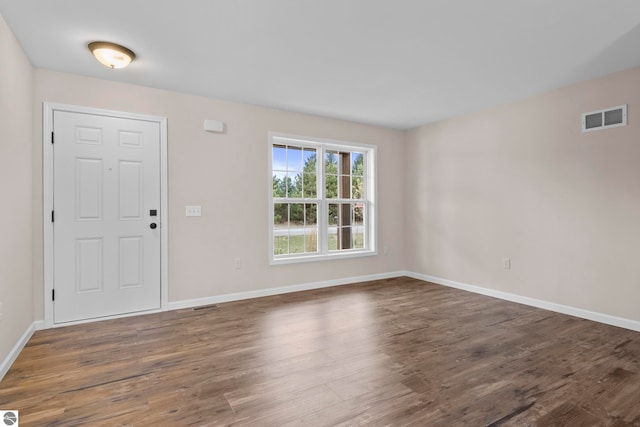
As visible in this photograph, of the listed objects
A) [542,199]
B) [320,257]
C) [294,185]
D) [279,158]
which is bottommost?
[320,257]

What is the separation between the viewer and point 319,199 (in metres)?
4.93

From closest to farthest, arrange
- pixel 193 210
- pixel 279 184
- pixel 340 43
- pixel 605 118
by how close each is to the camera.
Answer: pixel 340 43 < pixel 605 118 < pixel 193 210 < pixel 279 184

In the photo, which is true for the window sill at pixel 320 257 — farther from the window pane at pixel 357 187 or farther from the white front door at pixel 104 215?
the white front door at pixel 104 215

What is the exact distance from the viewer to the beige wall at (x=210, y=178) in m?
3.35

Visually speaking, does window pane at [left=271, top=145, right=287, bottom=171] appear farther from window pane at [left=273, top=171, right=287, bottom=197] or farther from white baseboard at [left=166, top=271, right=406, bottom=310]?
white baseboard at [left=166, top=271, right=406, bottom=310]

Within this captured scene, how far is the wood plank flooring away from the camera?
1.83 metres

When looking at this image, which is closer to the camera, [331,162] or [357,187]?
[331,162]

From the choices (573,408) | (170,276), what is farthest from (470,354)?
(170,276)

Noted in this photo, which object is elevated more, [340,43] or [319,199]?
[340,43]

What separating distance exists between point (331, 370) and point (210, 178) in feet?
8.79

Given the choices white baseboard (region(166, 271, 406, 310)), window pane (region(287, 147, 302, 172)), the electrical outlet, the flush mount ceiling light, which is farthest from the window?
the flush mount ceiling light

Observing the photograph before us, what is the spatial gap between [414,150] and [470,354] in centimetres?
366

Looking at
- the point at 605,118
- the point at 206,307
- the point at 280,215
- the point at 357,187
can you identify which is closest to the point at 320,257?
the point at 280,215

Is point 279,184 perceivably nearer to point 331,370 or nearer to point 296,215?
point 296,215
